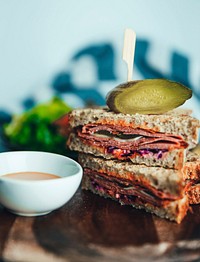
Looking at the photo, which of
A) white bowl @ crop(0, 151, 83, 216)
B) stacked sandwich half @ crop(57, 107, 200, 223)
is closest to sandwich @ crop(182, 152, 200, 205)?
stacked sandwich half @ crop(57, 107, 200, 223)

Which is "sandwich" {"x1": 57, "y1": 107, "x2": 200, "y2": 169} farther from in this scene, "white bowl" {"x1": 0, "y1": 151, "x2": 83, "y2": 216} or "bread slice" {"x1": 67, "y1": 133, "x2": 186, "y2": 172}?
"white bowl" {"x1": 0, "y1": 151, "x2": 83, "y2": 216}

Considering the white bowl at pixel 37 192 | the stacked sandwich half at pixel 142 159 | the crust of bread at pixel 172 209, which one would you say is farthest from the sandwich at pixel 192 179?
the white bowl at pixel 37 192

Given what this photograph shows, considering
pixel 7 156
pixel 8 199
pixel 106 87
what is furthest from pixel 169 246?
pixel 106 87

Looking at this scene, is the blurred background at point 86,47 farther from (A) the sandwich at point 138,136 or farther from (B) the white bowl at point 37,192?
(B) the white bowl at point 37,192

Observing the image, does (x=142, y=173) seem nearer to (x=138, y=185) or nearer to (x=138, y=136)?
(x=138, y=185)

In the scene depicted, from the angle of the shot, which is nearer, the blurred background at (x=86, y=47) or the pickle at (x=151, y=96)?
the pickle at (x=151, y=96)

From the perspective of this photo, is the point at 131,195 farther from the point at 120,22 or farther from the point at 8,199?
the point at 120,22
